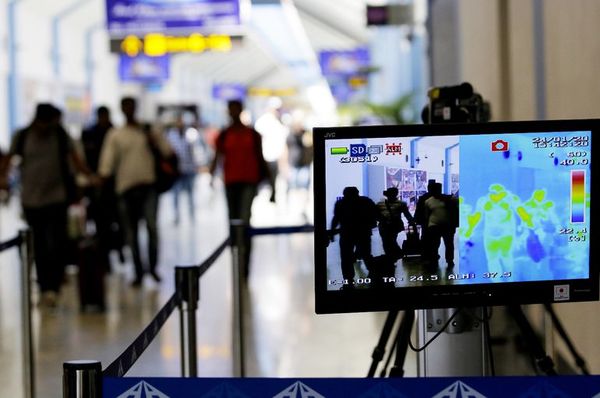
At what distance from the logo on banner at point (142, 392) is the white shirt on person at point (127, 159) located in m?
8.99

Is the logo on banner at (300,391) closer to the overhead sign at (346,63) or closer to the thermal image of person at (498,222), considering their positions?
the thermal image of person at (498,222)

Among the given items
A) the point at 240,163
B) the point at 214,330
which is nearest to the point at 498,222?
the point at 214,330

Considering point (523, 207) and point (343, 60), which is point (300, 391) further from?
point (343, 60)

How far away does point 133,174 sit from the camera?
11.8m

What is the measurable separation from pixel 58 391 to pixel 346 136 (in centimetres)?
396

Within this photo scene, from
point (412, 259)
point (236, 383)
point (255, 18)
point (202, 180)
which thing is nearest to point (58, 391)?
point (412, 259)

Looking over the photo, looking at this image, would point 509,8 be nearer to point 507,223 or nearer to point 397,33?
point 507,223

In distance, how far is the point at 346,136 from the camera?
11.9 ft

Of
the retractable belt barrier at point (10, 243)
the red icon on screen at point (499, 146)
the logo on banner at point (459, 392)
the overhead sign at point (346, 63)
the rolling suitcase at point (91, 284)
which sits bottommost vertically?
the rolling suitcase at point (91, 284)

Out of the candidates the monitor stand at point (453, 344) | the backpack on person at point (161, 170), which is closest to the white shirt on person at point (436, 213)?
the monitor stand at point (453, 344)

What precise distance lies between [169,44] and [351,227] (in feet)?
46.8

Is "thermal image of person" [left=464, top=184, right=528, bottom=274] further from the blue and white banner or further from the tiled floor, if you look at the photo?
the tiled floor

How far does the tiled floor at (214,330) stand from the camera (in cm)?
772

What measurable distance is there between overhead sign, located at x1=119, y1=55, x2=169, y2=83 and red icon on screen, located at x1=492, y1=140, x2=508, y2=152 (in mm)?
25771
